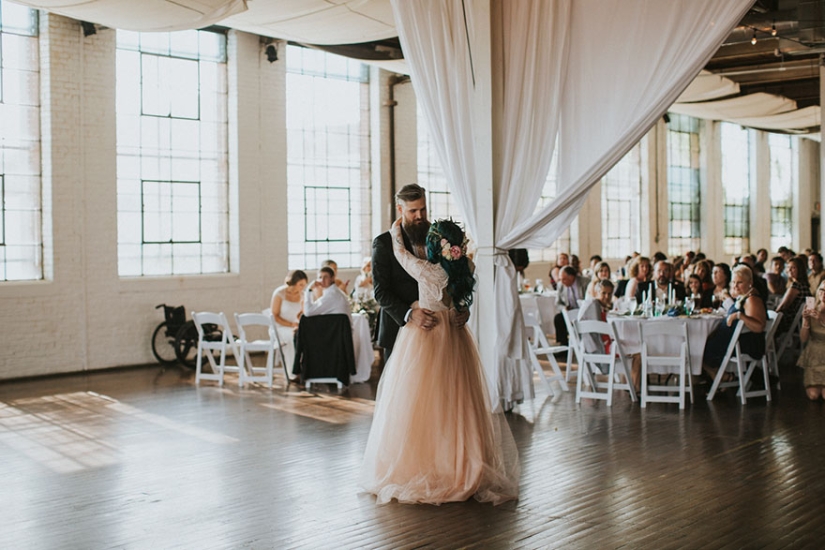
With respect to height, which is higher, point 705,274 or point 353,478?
point 705,274

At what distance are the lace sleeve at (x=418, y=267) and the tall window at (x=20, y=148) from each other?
7.19m

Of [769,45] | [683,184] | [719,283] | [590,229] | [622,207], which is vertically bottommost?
[719,283]

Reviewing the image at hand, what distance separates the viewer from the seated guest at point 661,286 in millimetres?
10461

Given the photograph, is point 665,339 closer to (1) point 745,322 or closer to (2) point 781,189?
(1) point 745,322

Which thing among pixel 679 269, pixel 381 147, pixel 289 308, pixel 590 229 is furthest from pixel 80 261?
pixel 590 229

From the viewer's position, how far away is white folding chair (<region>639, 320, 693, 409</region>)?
850 cm

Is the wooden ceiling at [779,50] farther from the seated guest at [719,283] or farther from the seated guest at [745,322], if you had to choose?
the seated guest at [745,322]

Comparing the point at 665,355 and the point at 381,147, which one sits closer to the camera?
the point at 665,355

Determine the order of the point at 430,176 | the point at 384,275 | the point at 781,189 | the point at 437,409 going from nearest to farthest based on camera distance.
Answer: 1. the point at 437,409
2. the point at 384,275
3. the point at 430,176
4. the point at 781,189

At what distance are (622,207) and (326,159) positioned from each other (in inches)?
347

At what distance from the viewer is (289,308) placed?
10641 millimetres

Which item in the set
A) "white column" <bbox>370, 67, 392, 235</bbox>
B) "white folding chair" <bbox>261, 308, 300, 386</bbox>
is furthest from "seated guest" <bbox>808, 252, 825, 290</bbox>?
"white folding chair" <bbox>261, 308, 300, 386</bbox>

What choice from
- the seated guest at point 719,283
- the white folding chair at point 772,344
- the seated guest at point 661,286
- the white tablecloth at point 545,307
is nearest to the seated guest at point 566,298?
the white tablecloth at point 545,307

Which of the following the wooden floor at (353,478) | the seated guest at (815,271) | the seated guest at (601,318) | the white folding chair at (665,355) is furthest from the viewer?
the seated guest at (815,271)
